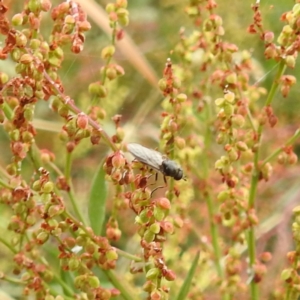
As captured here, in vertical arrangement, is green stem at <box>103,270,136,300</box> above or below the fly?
below

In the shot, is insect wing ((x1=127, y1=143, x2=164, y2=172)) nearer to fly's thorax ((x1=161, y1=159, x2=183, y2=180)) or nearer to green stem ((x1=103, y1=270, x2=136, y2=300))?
fly's thorax ((x1=161, y1=159, x2=183, y2=180))

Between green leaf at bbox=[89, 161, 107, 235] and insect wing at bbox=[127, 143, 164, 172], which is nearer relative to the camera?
insect wing at bbox=[127, 143, 164, 172]

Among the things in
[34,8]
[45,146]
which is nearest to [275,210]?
[45,146]

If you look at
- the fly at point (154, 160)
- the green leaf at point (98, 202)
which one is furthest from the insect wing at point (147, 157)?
the green leaf at point (98, 202)

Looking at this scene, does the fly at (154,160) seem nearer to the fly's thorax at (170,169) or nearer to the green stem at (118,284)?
the fly's thorax at (170,169)

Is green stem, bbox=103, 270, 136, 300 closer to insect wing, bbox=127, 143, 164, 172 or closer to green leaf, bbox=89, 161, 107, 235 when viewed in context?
green leaf, bbox=89, 161, 107, 235

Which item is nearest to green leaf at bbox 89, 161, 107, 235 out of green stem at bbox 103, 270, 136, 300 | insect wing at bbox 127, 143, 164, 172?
green stem at bbox 103, 270, 136, 300

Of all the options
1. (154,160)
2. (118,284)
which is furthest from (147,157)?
(118,284)

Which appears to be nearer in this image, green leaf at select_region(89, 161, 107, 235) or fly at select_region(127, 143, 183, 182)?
fly at select_region(127, 143, 183, 182)

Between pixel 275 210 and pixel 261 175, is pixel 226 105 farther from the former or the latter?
pixel 275 210

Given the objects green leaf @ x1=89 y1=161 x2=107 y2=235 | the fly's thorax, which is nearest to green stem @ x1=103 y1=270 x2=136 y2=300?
green leaf @ x1=89 y1=161 x2=107 y2=235
